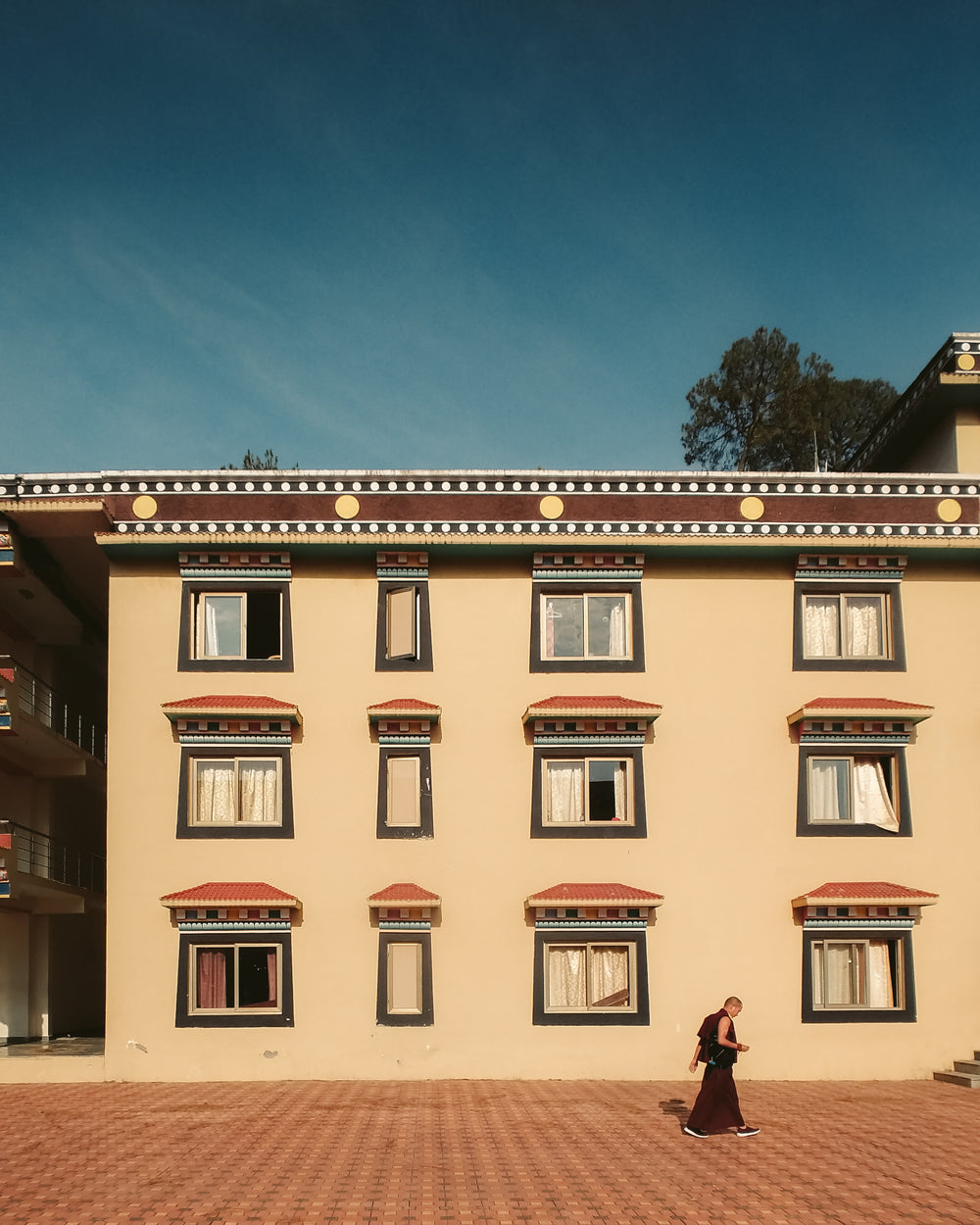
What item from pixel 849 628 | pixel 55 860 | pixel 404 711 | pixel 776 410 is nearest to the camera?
pixel 404 711

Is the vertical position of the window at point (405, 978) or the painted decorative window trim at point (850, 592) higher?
the painted decorative window trim at point (850, 592)

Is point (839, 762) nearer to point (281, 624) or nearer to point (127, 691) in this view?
point (281, 624)

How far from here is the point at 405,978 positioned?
18.5 m

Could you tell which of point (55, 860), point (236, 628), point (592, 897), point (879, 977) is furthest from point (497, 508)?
point (55, 860)

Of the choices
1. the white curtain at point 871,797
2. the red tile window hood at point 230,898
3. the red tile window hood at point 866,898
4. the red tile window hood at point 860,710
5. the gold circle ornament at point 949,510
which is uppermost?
the gold circle ornament at point 949,510

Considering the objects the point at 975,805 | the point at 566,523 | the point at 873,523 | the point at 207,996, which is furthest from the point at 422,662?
the point at 975,805

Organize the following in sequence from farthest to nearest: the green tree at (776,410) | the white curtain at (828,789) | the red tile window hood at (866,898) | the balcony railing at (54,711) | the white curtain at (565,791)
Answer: the green tree at (776,410), the balcony railing at (54,711), the white curtain at (828,789), the white curtain at (565,791), the red tile window hood at (866,898)

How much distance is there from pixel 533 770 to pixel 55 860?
35.9 ft

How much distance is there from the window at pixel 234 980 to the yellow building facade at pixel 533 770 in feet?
0.17

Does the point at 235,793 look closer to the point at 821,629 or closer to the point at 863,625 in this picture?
the point at 821,629

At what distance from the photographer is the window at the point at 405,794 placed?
18.9 meters

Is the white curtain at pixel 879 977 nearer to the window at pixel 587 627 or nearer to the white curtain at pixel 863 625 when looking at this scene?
the white curtain at pixel 863 625

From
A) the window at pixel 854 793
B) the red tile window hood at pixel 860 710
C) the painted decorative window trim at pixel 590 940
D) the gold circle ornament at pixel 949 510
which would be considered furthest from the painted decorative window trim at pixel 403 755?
the gold circle ornament at pixel 949 510

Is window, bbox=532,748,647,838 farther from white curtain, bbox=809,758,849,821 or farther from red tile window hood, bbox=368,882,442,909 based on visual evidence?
white curtain, bbox=809,758,849,821
